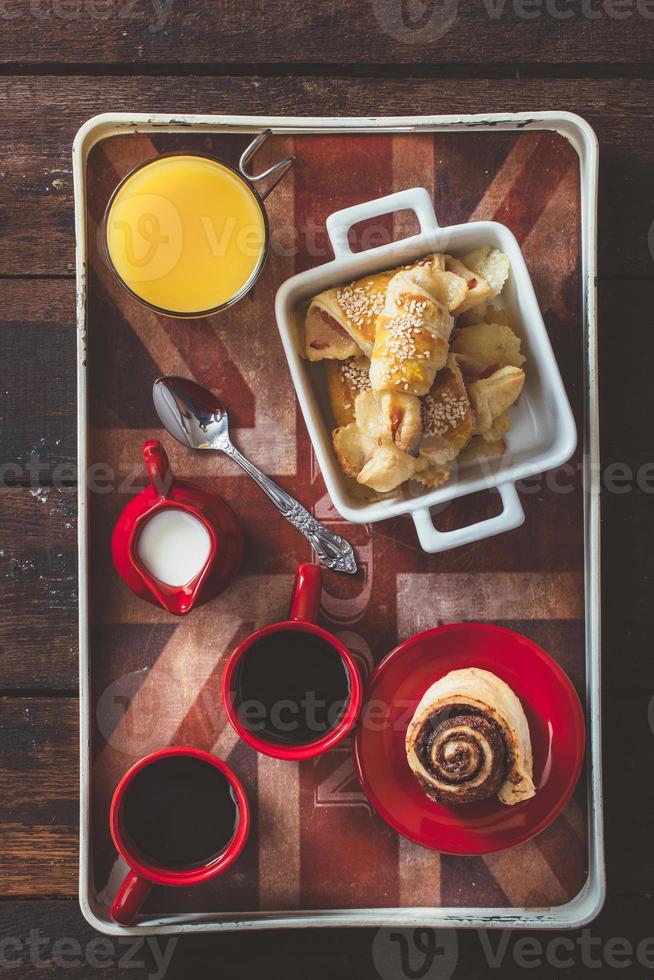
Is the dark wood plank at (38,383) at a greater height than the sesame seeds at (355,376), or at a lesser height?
lesser

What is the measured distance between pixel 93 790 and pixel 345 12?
3.93ft

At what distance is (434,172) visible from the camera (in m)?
1.17

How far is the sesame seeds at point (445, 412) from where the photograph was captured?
1.02 meters

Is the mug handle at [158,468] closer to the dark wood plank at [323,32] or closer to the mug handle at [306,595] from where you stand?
the mug handle at [306,595]

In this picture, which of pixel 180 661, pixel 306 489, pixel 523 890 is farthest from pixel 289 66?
pixel 523 890

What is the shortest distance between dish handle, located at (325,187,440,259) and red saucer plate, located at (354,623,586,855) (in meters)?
0.53

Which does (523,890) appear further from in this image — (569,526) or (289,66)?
(289,66)

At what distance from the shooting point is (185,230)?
1.09 meters

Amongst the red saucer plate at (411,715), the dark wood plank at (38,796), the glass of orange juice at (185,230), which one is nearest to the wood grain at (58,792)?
the dark wood plank at (38,796)

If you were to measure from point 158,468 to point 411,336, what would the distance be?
1.17 ft

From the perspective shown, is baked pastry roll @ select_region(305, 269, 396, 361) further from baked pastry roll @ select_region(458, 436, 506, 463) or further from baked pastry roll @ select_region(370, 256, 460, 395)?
baked pastry roll @ select_region(458, 436, 506, 463)

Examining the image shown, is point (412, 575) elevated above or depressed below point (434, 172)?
below

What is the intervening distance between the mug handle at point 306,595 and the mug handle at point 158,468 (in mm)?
215

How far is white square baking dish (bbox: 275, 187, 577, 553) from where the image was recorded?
104 cm
